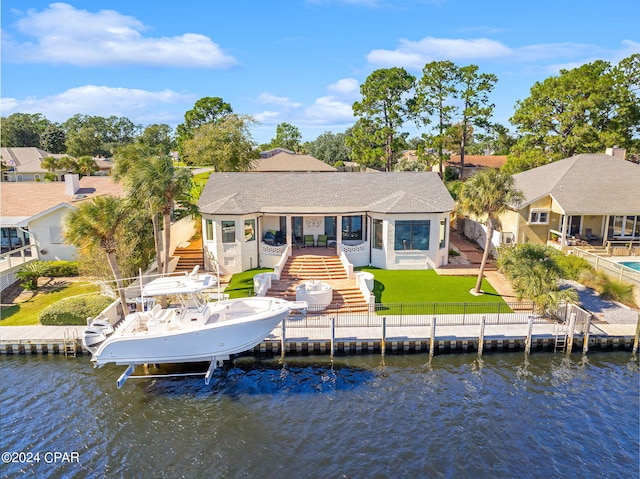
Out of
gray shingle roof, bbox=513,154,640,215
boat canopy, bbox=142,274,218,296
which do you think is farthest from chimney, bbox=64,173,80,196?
gray shingle roof, bbox=513,154,640,215

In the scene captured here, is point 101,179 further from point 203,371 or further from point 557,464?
point 557,464

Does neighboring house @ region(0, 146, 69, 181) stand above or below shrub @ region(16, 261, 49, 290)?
above

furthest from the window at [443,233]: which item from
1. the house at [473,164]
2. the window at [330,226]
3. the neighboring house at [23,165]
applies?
the neighboring house at [23,165]

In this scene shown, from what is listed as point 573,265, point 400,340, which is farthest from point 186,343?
point 573,265

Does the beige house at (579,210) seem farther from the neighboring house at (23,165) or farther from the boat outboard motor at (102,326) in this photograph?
the neighboring house at (23,165)

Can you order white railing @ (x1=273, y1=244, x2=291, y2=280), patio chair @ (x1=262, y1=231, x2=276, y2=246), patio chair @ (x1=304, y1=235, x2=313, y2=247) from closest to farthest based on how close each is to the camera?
1. white railing @ (x1=273, y1=244, x2=291, y2=280)
2. patio chair @ (x1=262, y1=231, x2=276, y2=246)
3. patio chair @ (x1=304, y1=235, x2=313, y2=247)

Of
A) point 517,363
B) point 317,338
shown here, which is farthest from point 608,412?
point 317,338

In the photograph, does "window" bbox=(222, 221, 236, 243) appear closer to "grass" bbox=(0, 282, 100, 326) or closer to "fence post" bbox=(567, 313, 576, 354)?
"grass" bbox=(0, 282, 100, 326)
